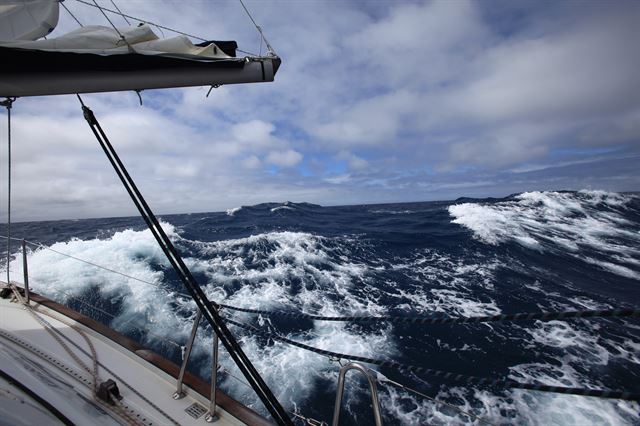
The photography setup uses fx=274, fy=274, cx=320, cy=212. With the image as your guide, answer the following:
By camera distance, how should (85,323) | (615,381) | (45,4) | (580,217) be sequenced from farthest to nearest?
(580,217), (615,381), (85,323), (45,4)

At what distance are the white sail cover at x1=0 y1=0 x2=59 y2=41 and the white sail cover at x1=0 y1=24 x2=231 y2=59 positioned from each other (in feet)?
4.30

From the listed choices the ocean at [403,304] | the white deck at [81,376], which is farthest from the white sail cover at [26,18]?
the white deck at [81,376]

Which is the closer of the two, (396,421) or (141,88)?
(141,88)

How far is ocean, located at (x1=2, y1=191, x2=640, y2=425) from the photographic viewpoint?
16.4ft

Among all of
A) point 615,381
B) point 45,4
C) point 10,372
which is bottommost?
point 615,381

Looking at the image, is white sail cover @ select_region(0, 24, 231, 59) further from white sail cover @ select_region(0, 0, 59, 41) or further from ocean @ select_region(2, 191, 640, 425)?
ocean @ select_region(2, 191, 640, 425)

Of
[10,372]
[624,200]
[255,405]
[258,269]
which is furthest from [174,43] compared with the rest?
[624,200]

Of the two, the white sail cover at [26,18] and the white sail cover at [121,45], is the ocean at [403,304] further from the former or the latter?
the white sail cover at [26,18]

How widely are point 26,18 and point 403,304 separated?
9.44m

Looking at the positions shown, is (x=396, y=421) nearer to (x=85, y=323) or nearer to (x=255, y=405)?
(x=255, y=405)

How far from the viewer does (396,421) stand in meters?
4.51

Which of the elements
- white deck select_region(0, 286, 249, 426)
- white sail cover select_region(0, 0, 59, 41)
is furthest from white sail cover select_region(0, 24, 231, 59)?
white deck select_region(0, 286, 249, 426)

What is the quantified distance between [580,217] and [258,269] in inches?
956

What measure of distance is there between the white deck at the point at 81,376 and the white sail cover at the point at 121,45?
2739 millimetres
